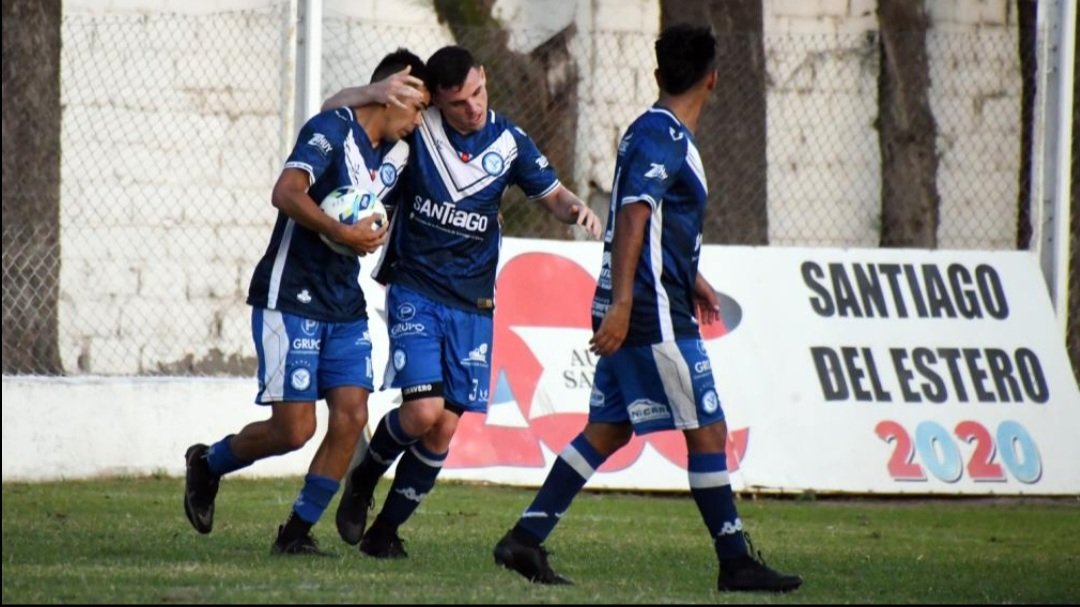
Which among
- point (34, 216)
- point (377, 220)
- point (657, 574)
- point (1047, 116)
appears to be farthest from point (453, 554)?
point (1047, 116)

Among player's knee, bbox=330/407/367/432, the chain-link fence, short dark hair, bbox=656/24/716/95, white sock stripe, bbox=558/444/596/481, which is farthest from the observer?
the chain-link fence

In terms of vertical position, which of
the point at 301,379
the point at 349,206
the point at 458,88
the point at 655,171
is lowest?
the point at 301,379

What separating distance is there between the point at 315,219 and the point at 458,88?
92cm

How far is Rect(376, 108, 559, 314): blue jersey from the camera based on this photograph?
8250 mm

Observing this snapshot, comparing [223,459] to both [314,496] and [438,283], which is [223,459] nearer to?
[314,496]

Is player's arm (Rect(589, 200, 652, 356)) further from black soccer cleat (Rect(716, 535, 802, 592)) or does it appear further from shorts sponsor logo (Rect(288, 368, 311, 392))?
shorts sponsor logo (Rect(288, 368, 311, 392))

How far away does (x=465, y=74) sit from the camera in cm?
813

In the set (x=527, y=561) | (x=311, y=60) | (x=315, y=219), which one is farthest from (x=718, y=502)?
(x=311, y=60)

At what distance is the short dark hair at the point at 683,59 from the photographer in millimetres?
7156

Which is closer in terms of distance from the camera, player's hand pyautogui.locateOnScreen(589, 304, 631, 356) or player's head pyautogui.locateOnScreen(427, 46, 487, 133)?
player's hand pyautogui.locateOnScreen(589, 304, 631, 356)

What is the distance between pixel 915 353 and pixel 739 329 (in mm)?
1223

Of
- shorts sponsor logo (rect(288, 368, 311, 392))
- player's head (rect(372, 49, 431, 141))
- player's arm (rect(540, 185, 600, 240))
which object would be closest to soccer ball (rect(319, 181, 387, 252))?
player's head (rect(372, 49, 431, 141))

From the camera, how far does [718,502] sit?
7.04m

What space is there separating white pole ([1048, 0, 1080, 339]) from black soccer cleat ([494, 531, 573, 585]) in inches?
281
